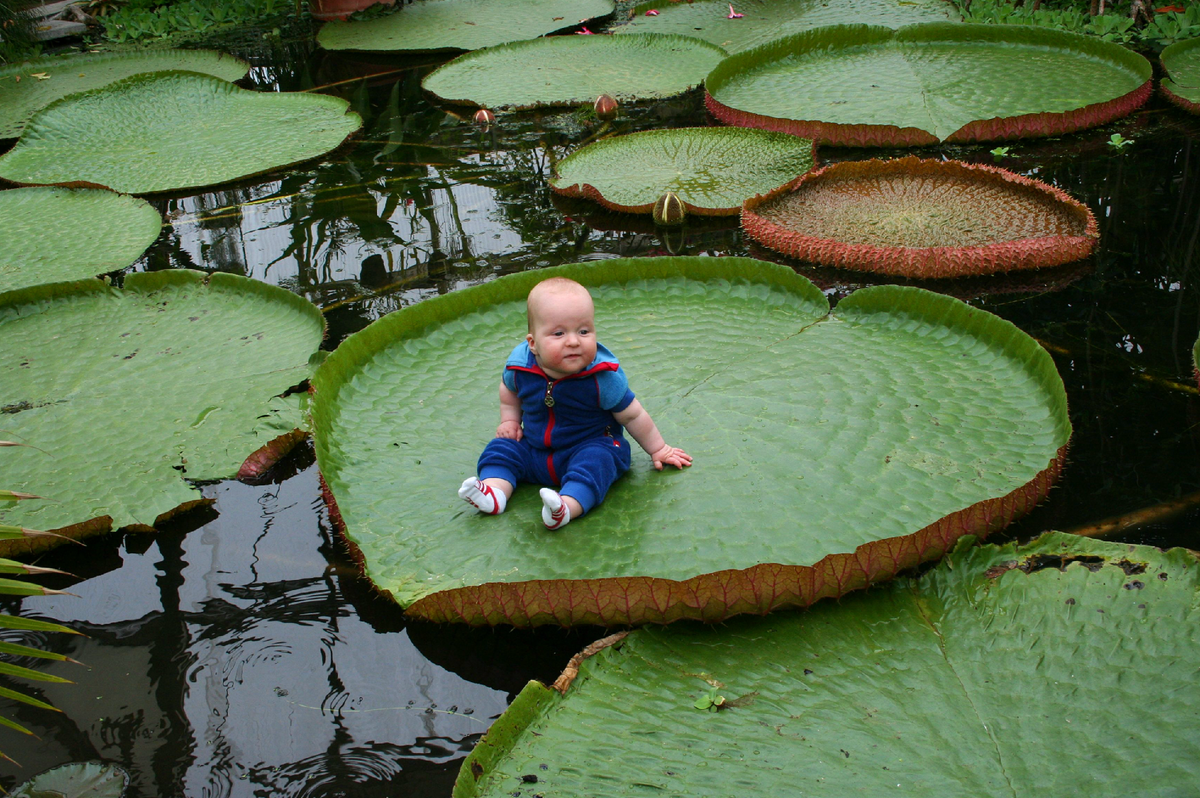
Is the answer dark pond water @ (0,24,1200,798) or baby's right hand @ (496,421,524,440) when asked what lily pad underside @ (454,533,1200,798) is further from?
baby's right hand @ (496,421,524,440)

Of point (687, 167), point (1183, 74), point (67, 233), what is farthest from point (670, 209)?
point (1183, 74)

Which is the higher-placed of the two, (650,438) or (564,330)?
(564,330)

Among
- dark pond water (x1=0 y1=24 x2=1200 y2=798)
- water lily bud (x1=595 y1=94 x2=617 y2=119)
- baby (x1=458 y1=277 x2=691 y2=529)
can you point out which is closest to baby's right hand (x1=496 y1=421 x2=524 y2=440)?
baby (x1=458 y1=277 x2=691 y2=529)

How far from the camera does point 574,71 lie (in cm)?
551

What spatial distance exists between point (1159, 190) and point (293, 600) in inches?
147

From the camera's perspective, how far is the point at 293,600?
1906 mm

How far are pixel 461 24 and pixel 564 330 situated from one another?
5.98 meters

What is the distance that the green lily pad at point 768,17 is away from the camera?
229 inches

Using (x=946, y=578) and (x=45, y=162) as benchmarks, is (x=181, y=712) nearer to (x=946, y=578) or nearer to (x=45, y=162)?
(x=946, y=578)

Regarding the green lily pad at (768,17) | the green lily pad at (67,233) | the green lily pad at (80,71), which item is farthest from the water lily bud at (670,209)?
the green lily pad at (80,71)

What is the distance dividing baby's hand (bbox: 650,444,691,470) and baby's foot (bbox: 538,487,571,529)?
268mm

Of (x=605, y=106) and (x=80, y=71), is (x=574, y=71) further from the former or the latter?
(x=80, y=71)

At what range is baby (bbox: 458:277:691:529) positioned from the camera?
1.82 meters

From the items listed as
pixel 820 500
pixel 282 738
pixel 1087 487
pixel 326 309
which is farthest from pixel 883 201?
pixel 282 738
